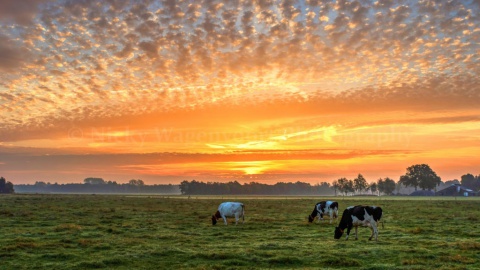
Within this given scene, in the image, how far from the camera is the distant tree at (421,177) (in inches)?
6969

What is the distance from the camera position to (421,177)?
17838 cm

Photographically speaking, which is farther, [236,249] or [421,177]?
[421,177]

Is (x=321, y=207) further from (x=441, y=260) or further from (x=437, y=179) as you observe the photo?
(x=437, y=179)

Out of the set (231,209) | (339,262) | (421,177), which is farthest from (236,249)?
(421,177)

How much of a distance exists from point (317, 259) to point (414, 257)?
4507mm

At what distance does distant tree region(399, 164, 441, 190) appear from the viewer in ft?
581

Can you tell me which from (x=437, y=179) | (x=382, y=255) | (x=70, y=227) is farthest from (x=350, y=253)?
(x=437, y=179)

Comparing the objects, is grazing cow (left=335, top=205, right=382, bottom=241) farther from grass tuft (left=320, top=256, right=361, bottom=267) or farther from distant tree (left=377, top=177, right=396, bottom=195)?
distant tree (left=377, top=177, right=396, bottom=195)

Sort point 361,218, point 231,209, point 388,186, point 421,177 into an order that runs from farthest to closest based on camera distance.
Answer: point 388,186
point 421,177
point 231,209
point 361,218

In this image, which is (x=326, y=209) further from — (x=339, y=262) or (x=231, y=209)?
(x=339, y=262)

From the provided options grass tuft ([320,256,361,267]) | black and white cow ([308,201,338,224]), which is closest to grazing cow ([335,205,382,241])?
grass tuft ([320,256,361,267])

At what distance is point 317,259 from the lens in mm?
16797

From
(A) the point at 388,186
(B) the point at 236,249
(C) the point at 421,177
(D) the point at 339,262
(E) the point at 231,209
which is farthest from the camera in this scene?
(A) the point at 388,186

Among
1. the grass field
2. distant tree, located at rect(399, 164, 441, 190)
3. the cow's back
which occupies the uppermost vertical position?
distant tree, located at rect(399, 164, 441, 190)
